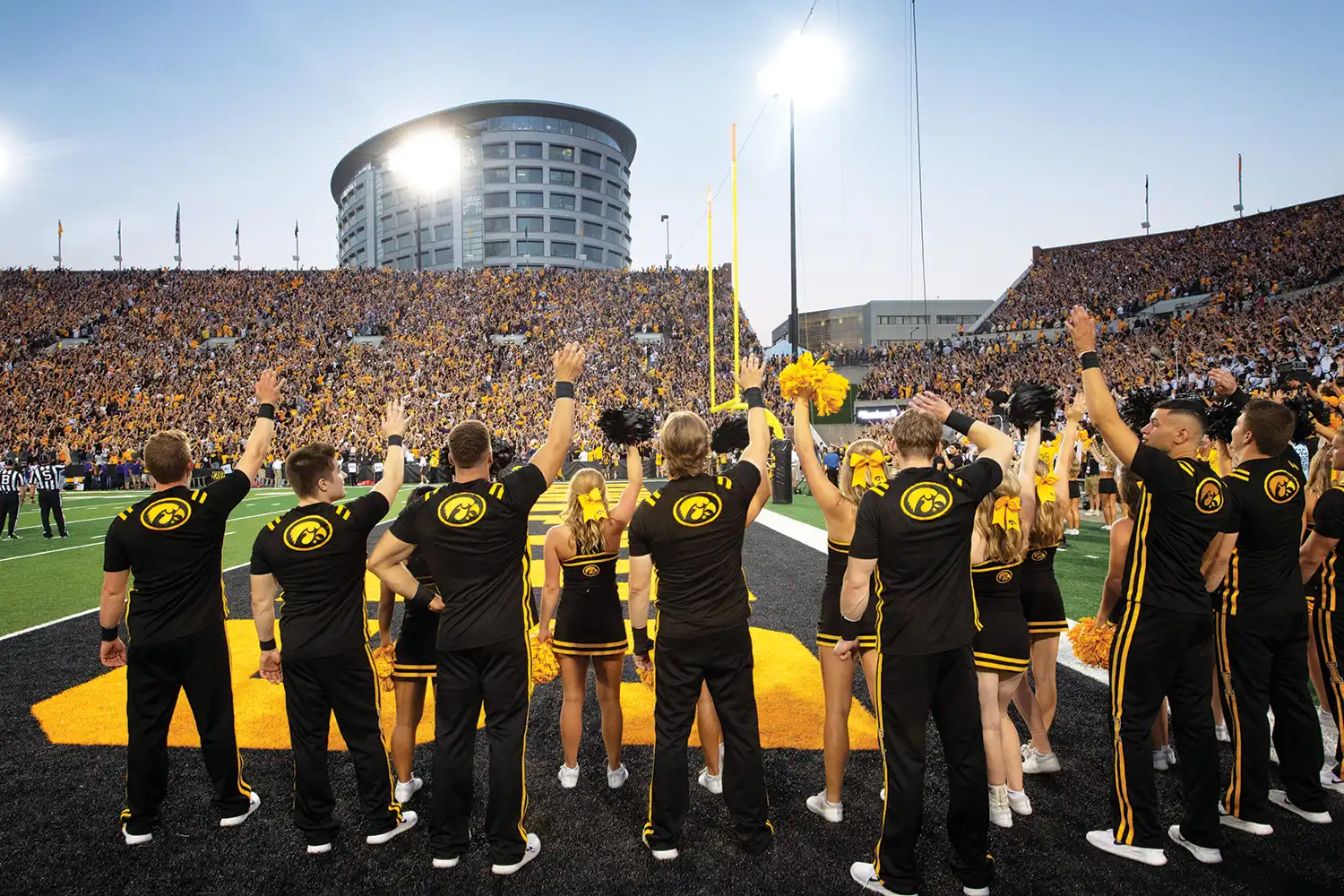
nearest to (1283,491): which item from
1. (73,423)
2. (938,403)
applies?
(938,403)

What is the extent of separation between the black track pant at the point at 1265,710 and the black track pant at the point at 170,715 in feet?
14.8

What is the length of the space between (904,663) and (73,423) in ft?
127

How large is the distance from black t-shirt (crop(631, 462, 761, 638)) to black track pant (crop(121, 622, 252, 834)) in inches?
81.0

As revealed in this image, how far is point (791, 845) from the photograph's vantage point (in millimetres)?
3266

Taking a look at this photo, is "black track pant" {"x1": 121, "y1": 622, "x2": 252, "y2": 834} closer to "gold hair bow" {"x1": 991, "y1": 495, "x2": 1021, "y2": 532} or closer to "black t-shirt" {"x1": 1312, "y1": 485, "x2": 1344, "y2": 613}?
"gold hair bow" {"x1": 991, "y1": 495, "x2": 1021, "y2": 532}

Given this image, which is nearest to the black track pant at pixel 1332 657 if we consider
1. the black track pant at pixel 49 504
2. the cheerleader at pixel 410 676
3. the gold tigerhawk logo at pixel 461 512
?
the gold tigerhawk logo at pixel 461 512

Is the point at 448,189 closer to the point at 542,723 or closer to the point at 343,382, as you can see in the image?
the point at 343,382

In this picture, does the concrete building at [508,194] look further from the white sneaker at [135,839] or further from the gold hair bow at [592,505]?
the white sneaker at [135,839]

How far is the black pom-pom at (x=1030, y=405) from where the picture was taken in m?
3.62

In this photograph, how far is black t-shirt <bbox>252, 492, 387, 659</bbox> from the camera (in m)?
Result: 3.28

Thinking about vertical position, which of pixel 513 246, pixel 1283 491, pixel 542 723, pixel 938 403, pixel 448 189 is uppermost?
pixel 448 189

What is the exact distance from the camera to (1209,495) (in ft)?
10.3

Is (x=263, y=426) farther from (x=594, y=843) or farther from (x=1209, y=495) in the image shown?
(x=1209, y=495)

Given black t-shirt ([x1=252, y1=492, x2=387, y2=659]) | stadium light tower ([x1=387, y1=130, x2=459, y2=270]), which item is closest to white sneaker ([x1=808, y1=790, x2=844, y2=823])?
black t-shirt ([x1=252, y1=492, x2=387, y2=659])
